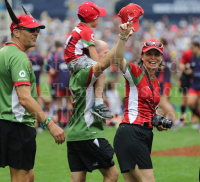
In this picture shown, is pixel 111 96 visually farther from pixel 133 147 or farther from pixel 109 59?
pixel 109 59

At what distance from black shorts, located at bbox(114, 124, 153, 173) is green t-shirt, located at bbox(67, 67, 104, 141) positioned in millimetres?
369

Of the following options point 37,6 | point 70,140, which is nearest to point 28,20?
point 70,140

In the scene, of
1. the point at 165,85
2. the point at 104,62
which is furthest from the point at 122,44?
the point at 165,85

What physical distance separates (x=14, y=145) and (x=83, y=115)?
90cm

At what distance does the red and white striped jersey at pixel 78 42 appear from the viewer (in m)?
4.84

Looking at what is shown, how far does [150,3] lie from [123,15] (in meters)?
29.7

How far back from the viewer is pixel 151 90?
4594 mm

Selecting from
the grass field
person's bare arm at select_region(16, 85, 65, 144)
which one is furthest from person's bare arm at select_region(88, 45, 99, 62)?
the grass field

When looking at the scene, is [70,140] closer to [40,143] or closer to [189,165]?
[189,165]

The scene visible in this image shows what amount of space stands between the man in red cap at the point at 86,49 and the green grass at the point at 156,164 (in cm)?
234

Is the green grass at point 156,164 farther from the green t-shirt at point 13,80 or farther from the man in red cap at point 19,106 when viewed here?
the green t-shirt at point 13,80

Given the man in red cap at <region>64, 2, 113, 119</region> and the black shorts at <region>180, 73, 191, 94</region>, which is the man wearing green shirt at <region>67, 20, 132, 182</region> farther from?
the black shorts at <region>180, 73, 191, 94</region>

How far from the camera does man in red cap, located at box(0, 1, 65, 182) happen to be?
420 cm

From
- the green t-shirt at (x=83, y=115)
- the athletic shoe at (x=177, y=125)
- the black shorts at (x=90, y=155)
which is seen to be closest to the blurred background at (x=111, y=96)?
the athletic shoe at (x=177, y=125)
